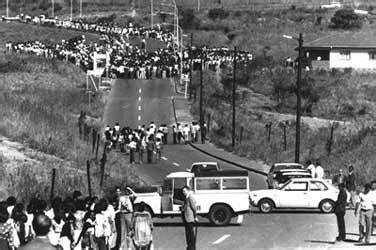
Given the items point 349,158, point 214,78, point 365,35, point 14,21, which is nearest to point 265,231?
point 349,158

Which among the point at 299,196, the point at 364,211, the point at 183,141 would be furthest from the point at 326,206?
the point at 183,141

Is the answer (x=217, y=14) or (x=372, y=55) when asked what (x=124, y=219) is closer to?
(x=372, y=55)

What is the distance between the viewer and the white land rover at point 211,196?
94.8ft

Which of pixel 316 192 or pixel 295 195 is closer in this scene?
pixel 316 192

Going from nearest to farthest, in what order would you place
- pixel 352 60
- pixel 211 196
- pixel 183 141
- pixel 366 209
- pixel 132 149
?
pixel 366 209
pixel 211 196
pixel 132 149
pixel 183 141
pixel 352 60

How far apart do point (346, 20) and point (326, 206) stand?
126 meters

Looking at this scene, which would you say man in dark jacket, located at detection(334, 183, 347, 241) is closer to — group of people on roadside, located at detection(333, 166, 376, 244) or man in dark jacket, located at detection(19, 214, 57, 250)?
group of people on roadside, located at detection(333, 166, 376, 244)

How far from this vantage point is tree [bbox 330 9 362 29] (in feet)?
506

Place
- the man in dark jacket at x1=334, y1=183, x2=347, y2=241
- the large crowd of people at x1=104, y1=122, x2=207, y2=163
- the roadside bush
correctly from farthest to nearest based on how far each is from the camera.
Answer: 1. the roadside bush
2. the large crowd of people at x1=104, y1=122, x2=207, y2=163
3. the man in dark jacket at x1=334, y1=183, x2=347, y2=241

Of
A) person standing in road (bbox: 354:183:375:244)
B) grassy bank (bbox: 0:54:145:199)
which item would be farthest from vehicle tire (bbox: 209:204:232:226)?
grassy bank (bbox: 0:54:145:199)

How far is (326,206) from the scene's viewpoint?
3234cm

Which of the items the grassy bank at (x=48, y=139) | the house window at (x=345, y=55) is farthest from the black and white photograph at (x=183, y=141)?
the house window at (x=345, y=55)

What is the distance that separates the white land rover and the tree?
127 meters

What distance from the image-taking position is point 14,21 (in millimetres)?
145875
